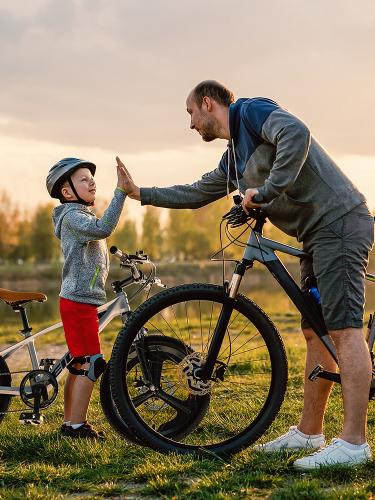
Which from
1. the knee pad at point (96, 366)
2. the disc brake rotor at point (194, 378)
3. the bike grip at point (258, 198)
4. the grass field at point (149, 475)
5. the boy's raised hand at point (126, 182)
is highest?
the boy's raised hand at point (126, 182)

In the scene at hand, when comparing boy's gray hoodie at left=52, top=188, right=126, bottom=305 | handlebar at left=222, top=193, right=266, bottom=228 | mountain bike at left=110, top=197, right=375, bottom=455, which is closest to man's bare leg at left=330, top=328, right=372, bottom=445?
mountain bike at left=110, top=197, right=375, bottom=455

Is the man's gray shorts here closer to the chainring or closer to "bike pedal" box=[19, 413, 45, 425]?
the chainring

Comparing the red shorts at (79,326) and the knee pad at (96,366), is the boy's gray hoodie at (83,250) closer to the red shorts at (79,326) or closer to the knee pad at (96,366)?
the red shorts at (79,326)

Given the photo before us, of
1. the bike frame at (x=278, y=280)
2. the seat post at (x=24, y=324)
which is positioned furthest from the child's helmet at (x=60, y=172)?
the bike frame at (x=278, y=280)

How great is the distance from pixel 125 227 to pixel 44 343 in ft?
151

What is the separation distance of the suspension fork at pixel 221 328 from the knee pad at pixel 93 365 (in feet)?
2.85

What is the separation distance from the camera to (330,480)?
2383mm

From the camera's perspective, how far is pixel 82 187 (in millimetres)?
3654

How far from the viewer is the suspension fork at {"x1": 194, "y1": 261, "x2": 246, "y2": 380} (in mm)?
2836

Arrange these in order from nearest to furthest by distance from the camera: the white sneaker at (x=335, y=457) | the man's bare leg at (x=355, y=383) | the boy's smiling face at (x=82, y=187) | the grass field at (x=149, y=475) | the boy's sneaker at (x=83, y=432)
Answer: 1. the grass field at (x=149, y=475)
2. the white sneaker at (x=335, y=457)
3. the man's bare leg at (x=355, y=383)
4. the boy's sneaker at (x=83, y=432)
5. the boy's smiling face at (x=82, y=187)

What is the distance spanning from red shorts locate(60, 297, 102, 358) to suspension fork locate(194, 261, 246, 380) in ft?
3.16

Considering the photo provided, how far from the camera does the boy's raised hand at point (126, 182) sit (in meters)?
3.23

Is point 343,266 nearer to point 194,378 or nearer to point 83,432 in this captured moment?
point 194,378

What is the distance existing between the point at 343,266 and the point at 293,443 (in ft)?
3.58
